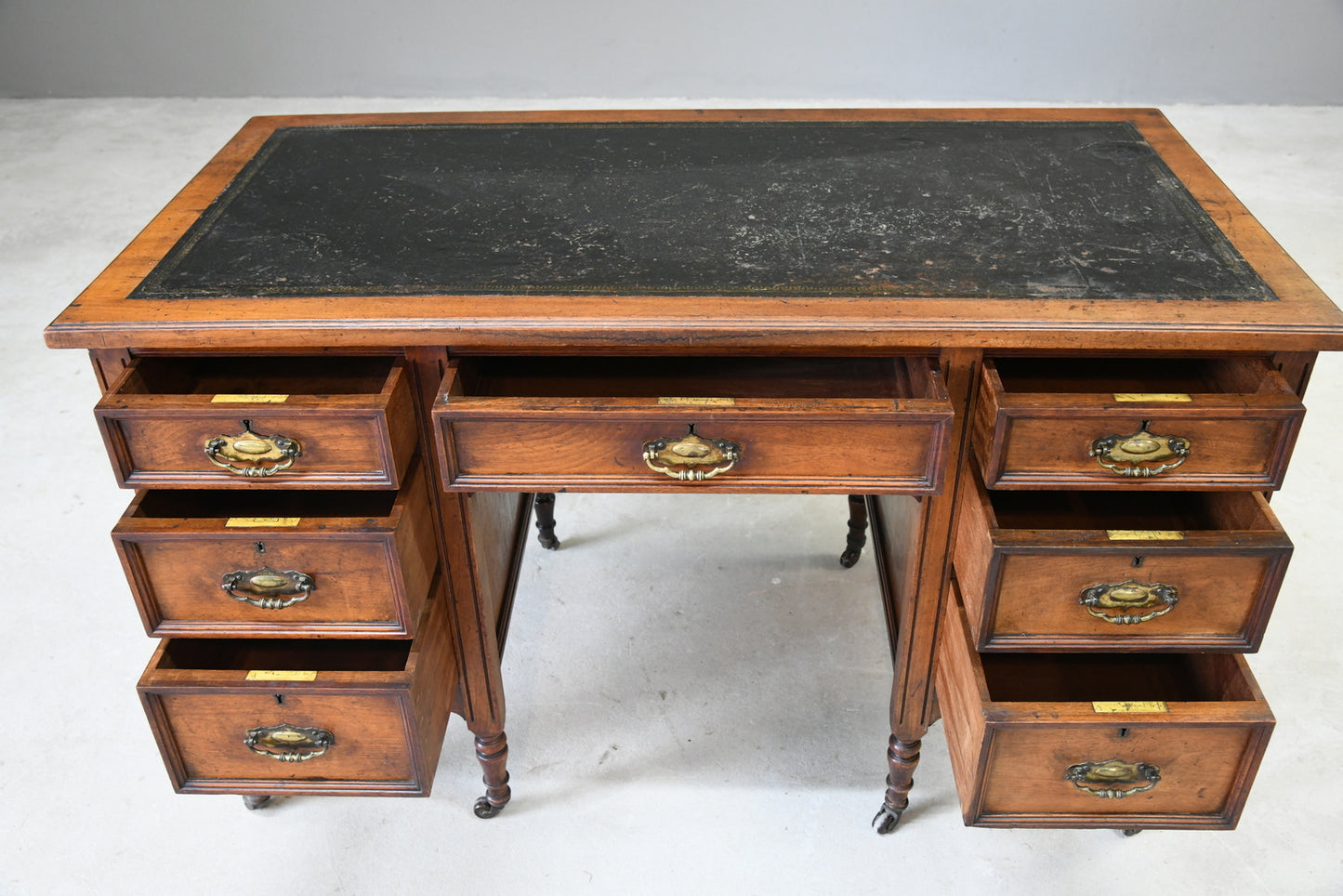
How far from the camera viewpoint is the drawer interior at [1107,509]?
1.50 m

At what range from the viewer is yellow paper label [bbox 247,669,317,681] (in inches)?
55.4

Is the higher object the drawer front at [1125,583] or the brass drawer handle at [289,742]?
the drawer front at [1125,583]

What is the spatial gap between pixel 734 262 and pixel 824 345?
0.20m

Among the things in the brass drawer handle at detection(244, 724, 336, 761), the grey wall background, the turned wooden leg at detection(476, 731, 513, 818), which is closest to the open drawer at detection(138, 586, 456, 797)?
the brass drawer handle at detection(244, 724, 336, 761)

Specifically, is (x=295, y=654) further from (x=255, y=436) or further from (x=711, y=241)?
(x=711, y=241)

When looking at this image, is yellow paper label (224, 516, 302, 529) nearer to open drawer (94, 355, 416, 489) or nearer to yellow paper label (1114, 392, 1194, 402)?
open drawer (94, 355, 416, 489)

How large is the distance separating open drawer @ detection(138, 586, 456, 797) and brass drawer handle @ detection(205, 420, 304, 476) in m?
0.28

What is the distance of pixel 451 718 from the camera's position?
6.31 feet

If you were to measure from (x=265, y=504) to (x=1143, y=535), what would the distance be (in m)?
1.15

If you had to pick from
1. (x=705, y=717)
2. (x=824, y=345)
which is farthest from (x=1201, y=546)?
(x=705, y=717)

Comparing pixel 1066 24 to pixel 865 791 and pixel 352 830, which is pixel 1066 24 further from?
pixel 352 830

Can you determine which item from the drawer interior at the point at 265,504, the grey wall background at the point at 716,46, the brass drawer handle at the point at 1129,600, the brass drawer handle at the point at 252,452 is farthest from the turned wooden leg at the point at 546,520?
the grey wall background at the point at 716,46

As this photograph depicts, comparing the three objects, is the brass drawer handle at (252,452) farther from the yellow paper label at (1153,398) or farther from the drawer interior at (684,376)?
the yellow paper label at (1153,398)

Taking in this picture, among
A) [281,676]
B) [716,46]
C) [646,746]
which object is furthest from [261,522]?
[716,46]
